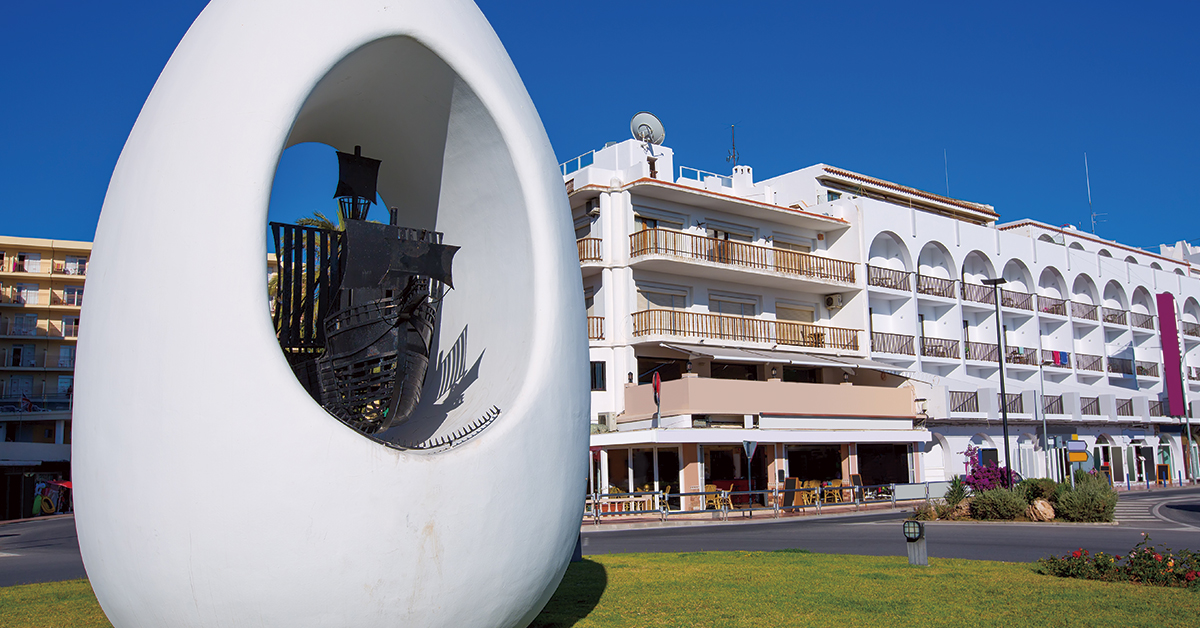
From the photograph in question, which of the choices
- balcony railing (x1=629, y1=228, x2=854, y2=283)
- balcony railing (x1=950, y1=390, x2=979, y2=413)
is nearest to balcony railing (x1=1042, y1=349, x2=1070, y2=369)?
balcony railing (x1=950, y1=390, x2=979, y2=413)

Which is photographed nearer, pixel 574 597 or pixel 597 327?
pixel 574 597

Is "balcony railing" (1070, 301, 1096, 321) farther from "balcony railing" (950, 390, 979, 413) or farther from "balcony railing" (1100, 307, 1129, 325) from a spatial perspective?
"balcony railing" (950, 390, 979, 413)

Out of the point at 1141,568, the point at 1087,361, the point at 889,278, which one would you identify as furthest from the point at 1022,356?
the point at 1141,568

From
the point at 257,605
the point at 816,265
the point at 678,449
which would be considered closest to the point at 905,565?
the point at 257,605

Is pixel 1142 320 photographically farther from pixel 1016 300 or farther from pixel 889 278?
pixel 889 278

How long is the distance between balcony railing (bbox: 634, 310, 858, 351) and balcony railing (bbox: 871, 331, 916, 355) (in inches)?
49.7

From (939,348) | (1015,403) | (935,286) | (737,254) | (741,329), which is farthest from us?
(935,286)

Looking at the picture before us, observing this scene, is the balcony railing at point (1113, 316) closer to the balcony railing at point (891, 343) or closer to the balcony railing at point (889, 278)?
the balcony railing at point (889, 278)

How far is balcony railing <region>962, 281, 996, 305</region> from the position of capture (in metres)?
41.9

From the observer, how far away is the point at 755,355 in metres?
31.7

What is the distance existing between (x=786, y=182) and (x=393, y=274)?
35696 millimetres

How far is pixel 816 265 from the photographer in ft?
119

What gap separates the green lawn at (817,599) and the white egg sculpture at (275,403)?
2080 mm

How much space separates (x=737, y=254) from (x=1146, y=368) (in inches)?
1265
